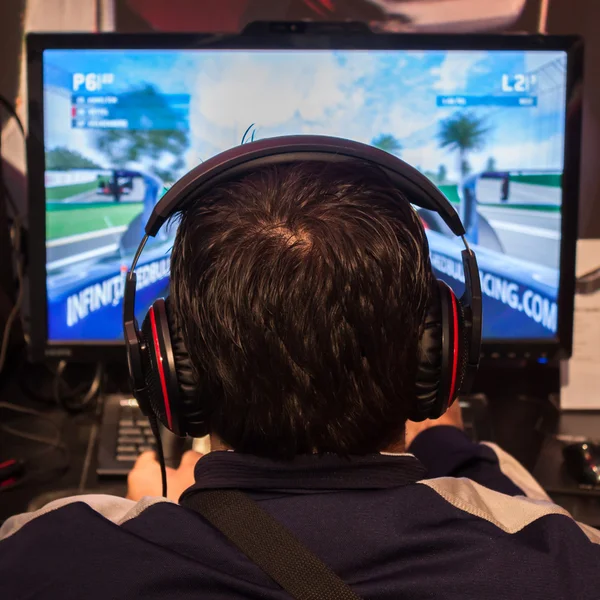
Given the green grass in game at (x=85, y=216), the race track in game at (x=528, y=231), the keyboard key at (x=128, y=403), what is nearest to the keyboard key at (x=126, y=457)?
the keyboard key at (x=128, y=403)

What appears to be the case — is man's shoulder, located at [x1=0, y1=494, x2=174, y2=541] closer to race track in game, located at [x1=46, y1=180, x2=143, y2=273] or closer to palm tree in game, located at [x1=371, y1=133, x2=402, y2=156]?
race track in game, located at [x1=46, y1=180, x2=143, y2=273]

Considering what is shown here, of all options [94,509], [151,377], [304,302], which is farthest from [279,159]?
[94,509]

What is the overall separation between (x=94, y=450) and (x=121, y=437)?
1.9 inches

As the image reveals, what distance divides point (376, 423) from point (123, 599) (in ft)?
0.78

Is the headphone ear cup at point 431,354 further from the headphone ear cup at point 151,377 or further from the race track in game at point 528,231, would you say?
the race track in game at point 528,231

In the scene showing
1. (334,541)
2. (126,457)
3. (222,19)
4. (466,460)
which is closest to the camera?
(334,541)

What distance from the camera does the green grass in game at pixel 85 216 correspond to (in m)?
1.01

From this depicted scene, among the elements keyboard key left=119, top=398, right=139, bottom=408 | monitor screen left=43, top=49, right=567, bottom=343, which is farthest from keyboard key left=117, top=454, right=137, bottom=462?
monitor screen left=43, top=49, right=567, bottom=343

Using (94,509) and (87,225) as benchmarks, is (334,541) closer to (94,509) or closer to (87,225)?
(94,509)

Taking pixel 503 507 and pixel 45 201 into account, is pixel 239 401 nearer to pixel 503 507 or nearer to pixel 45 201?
pixel 503 507

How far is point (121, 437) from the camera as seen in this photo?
977mm

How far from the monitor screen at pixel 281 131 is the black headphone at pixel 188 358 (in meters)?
0.39

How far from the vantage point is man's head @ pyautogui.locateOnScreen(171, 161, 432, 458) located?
504mm

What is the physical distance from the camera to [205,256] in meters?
0.53
